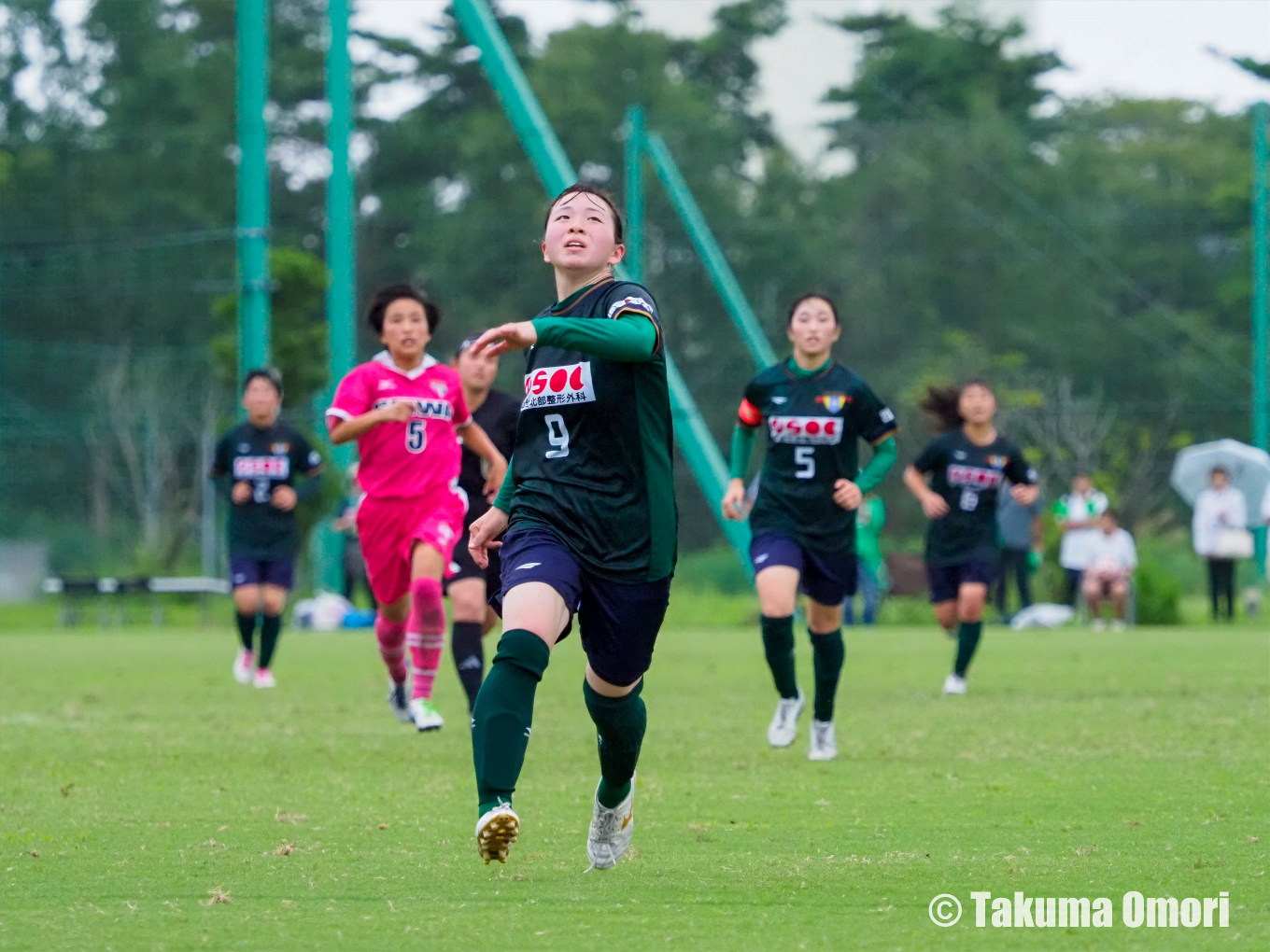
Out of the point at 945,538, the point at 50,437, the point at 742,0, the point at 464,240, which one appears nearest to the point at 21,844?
the point at 945,538

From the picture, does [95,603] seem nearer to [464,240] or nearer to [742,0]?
[464,240]

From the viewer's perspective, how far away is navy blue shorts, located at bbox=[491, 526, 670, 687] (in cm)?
532

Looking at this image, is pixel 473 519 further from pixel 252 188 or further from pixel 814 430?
pixel 252 188

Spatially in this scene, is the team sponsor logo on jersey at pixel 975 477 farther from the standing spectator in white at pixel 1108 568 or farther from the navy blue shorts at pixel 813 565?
the standing spectator in white at pixel 1108 568

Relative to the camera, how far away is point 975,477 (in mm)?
13227

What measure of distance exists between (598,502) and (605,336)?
53 cm

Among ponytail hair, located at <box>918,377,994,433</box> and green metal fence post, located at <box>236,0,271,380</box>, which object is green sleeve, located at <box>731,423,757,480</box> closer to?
ponytail hair, located at <box>918,377,994,433</box>

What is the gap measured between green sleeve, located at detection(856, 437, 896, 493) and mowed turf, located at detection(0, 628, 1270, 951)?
1276mm

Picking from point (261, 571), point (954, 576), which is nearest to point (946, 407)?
point (954, 576)

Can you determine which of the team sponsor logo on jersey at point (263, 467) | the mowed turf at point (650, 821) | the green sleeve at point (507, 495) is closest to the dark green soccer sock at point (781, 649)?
the mowed turf at point (650, 821)

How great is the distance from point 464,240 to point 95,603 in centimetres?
1133

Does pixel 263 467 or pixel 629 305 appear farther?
pixel 263 467

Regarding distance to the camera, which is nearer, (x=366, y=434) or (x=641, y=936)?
(x=641, y=936)

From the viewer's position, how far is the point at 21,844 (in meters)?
6.14
